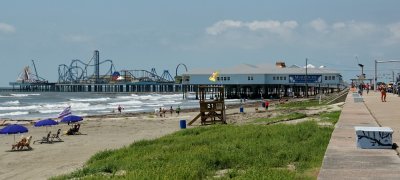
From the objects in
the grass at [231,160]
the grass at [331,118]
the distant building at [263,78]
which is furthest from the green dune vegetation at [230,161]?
the distant building at [263,78]

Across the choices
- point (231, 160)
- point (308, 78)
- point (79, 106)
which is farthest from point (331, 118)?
point (308, 78)

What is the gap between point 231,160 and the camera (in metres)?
11.4

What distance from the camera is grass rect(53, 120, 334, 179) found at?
9516 millimetres

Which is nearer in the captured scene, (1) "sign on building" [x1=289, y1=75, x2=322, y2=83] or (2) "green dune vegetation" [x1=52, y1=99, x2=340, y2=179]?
(2) "green dune vegetation" [x1=52, y1=99, x2=340, y2=179]

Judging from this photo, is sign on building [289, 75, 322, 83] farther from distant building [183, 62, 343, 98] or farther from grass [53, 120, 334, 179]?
grass [53, 120, 334, 179]

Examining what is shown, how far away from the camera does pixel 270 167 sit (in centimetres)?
1038

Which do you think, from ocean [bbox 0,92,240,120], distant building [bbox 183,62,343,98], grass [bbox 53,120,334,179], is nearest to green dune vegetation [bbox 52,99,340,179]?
grass [bbox 53,120,334,179]

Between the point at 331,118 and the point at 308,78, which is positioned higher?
the point at 308,78

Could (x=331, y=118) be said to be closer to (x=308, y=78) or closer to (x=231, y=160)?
(x=231, y=160)

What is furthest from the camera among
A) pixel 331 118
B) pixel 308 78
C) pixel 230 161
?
pixel 308 78

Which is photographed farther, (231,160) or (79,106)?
(79,106)

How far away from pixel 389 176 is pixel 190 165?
4.05m

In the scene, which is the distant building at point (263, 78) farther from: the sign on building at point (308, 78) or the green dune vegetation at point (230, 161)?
the green dune vegetation at point (230, 161)

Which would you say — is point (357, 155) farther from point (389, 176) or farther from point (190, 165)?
point (190, 165)
